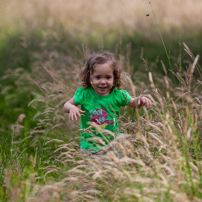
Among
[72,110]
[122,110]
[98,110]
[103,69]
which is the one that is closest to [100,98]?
[98,110]

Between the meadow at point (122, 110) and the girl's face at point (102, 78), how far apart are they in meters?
0.29

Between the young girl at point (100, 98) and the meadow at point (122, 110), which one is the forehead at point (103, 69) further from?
the meadow at point (122, 110)

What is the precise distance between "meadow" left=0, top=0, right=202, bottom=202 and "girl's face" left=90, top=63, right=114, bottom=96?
0.97 feet

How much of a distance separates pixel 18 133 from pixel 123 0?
5614 mm

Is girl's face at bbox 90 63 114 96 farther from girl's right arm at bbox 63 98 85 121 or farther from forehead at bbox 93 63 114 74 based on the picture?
girl's right arm at bbox 63 98 85 121

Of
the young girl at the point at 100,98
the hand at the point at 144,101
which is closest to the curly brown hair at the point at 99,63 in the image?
the young girl at the point at 100,98

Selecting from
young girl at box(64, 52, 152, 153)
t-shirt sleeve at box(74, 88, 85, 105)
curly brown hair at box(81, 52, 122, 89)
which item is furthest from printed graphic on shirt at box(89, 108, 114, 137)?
curly brown hair at box(81, 52, 122, 89)

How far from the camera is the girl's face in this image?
3227mm

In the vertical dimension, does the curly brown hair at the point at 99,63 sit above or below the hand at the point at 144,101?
above

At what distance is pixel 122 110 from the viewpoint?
4.06 metres

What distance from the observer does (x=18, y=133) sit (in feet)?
14.5

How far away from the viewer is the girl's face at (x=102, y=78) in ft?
10.6

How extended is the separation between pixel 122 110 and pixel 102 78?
0.91 m

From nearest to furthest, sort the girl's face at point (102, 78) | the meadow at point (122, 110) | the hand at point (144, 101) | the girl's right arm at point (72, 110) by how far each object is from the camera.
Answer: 1. the meadow at point (122, 110)
2. the girl's right arm at point (72, 110)
3. the hand at point (144, 101)
4. the girl's face at point (102, 78)
